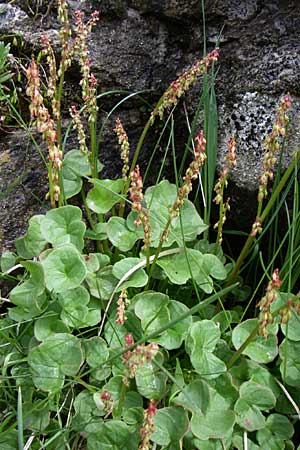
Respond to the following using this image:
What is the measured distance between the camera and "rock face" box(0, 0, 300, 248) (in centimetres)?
183

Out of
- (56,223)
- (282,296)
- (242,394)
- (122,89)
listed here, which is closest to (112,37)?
(122,89)

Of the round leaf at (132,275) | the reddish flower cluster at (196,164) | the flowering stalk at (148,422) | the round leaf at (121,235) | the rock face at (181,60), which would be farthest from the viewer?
the rock face at (181,60)

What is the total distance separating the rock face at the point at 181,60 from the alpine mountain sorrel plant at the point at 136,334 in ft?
0.62

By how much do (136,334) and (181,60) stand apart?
Result: 1034mm

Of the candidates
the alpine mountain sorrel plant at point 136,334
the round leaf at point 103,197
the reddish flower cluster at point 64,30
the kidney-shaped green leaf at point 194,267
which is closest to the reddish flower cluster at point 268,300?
the alpine mountain sorrel plant at point 136,334

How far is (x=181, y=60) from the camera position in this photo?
2102mm

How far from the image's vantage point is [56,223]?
1655mm

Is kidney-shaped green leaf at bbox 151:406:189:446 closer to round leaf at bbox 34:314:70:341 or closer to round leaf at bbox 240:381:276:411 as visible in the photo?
→ round leaf at bbox 240:381:276:411

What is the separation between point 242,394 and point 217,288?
0.38 m

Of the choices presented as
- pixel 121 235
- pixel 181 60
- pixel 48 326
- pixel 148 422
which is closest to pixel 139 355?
pixel 148 422

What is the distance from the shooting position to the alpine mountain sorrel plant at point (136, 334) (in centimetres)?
139

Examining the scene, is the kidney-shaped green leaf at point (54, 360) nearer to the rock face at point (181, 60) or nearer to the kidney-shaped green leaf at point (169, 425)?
the kidney-shaped green leaf at point (169, 425)

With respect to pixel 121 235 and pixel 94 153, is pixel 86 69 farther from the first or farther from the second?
pixel 121 235

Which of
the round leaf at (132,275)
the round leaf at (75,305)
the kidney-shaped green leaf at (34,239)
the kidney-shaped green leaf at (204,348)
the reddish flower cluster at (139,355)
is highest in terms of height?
the reddish flower cluster at (139,355)
